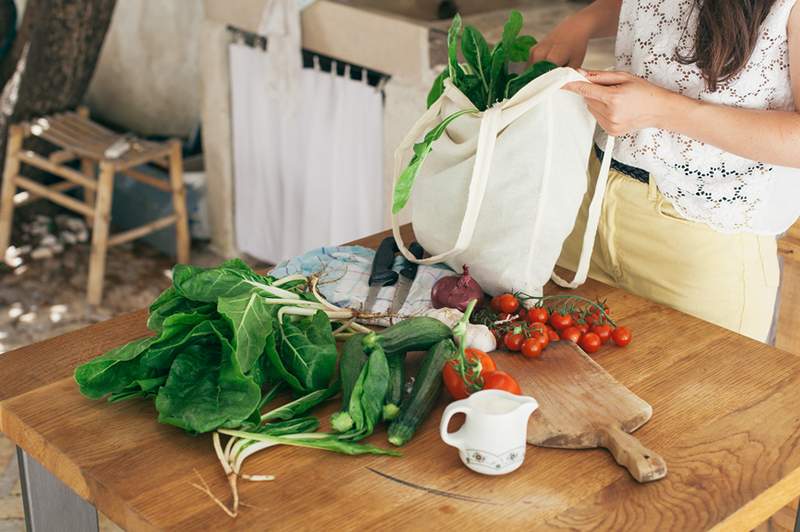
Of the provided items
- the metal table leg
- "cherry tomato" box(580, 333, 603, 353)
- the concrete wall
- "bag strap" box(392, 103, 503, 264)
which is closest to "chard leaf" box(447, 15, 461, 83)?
"bag strap" box(392, 103, 503, 264)

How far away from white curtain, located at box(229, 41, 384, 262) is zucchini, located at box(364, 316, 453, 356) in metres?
2.15

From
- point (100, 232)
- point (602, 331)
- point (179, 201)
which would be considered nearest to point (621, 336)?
point (602, 331)

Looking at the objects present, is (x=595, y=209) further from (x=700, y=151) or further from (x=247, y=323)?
(x=247, y=323)

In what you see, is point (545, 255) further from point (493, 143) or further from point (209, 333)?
point (209, 333)

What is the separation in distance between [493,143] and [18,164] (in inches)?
123

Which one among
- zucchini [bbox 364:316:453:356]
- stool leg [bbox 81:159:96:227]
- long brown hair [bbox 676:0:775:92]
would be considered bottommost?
stool leg [bbox 81:159:96:227]

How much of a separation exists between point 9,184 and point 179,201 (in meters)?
0.73

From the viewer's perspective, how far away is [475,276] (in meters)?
1.69

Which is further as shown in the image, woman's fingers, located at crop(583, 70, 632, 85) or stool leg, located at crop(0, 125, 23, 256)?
stool leg, located at crop(0, 125, 23, 256)

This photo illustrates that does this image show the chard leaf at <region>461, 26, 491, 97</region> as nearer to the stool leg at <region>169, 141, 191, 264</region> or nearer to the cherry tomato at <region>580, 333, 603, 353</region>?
the cherry tomato at <region>580, 333, 603, 353</region>

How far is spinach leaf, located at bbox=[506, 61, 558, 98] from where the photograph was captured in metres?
1.65

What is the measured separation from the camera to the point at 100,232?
387 centimetres

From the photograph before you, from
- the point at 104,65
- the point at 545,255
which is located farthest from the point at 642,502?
the point at 104,65

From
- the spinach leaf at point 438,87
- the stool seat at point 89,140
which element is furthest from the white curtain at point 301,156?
the spinach leaf at point 438,87
